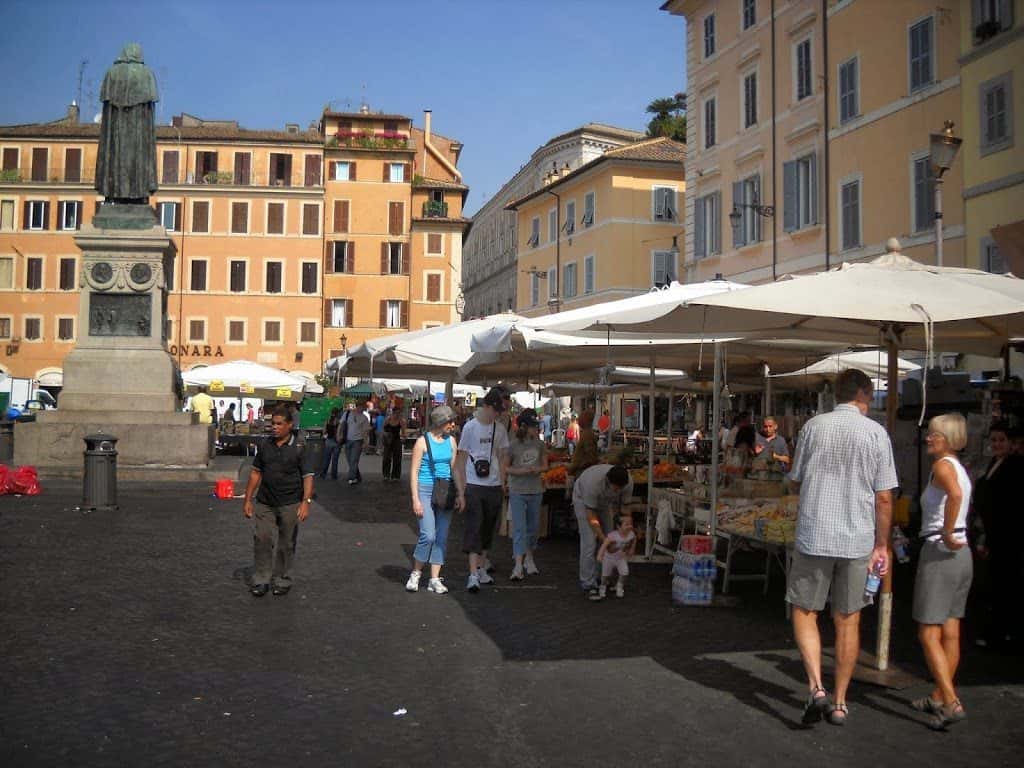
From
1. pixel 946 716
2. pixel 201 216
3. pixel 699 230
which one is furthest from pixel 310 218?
pixel 946 716

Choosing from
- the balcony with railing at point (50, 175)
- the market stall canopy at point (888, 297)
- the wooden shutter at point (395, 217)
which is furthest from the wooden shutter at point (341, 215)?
the market stall canopy at point (888, 297)

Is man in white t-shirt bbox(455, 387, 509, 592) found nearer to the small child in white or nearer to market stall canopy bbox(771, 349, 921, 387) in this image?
the small child in white

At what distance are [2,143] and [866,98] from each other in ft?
164

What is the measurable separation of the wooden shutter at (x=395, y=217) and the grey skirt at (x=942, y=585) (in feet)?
191

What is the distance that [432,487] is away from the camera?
30.6 feet

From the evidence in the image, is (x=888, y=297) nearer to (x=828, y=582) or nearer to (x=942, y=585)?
(x=942, y=585)

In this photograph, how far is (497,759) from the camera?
4.84m

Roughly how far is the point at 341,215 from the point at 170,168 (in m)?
9.72

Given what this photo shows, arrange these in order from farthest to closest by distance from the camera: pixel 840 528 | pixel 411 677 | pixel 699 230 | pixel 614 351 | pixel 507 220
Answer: pixel 507 220
pixel 699 230
pixel 614 351
pixel 411 677
pixel 840 528

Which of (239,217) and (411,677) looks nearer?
(411,677)

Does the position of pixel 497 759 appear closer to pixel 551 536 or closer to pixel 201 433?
pixel 551 536

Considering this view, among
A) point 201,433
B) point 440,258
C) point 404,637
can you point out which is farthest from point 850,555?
point 440,258

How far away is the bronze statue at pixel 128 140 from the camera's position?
1892 cm

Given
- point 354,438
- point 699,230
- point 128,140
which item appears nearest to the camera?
point 128,140
